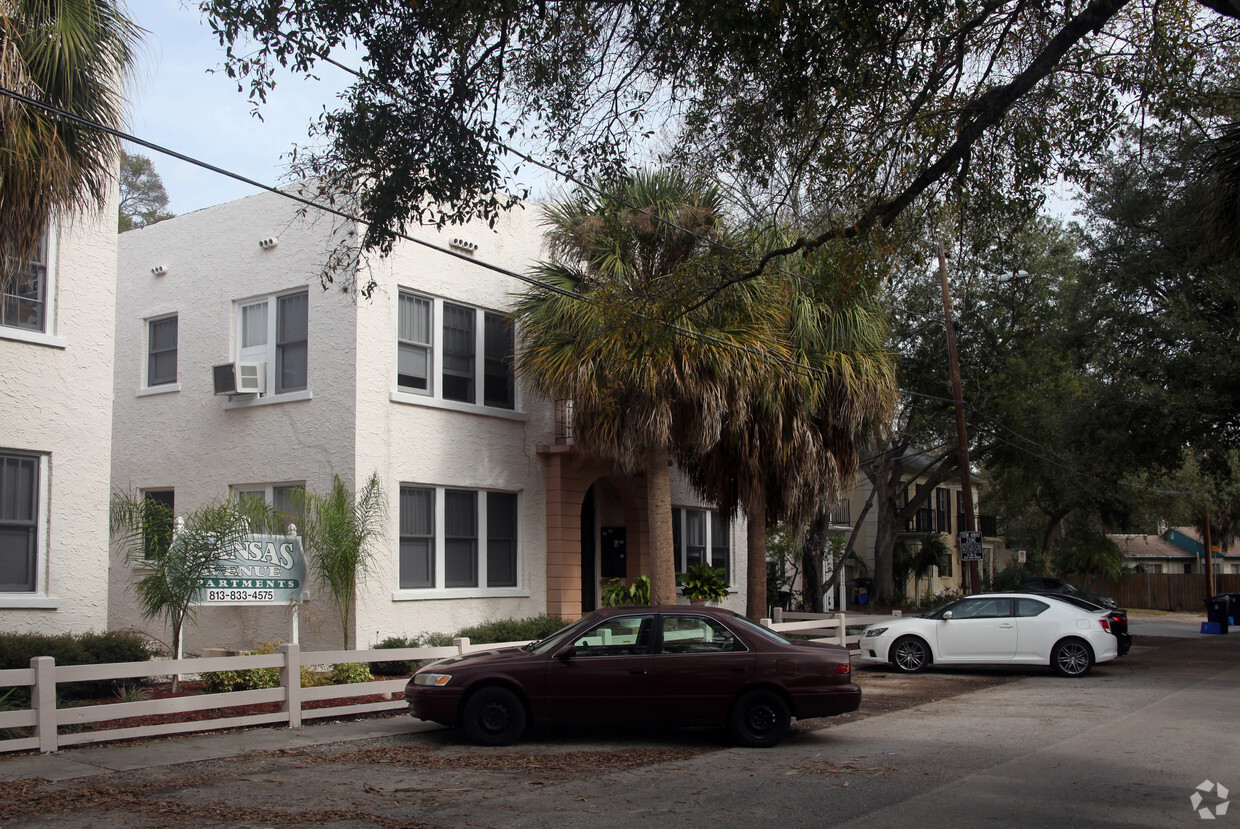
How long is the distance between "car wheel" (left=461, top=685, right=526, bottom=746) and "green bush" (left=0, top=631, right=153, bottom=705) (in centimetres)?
433

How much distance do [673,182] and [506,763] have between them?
10.9 meters

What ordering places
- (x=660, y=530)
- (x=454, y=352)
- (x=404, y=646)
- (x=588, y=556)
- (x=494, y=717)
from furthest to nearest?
(x=588, y=556) → (x=454, y=352) → (x=660, y=530) → (x=404, y=646) → (x=494, y=717)

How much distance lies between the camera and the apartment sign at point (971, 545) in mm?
24797

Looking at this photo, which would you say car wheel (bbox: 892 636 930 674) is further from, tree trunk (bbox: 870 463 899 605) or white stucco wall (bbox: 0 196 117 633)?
tree trunk (bbox: 870 463 899 605)

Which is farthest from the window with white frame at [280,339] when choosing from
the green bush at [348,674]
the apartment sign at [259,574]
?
the green bush at [348,674]

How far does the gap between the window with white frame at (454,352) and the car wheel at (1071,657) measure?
33.7 feet

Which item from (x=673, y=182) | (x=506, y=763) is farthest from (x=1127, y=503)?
(x=506, y=763)

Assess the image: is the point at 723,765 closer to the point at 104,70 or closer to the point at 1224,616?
the point at 104,70

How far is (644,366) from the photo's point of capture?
15961 millimetres

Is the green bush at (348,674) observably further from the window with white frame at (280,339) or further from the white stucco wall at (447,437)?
the window with white frame at (280,339)

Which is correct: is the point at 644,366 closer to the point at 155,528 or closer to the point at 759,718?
the point at 759,718

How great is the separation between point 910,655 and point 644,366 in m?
7.01

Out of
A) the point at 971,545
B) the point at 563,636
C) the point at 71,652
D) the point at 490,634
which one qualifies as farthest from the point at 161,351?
the point at 971,545

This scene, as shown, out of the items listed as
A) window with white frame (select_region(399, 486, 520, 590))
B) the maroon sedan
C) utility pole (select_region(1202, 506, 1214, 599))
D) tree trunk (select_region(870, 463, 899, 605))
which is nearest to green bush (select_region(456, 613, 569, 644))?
window with white frame (select_region(399, 486, 520, 590))
